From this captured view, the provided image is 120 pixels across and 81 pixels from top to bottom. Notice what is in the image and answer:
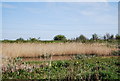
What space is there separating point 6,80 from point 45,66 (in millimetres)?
1525

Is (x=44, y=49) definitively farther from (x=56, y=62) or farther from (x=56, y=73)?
(x=56, y=73)

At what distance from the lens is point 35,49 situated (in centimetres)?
945

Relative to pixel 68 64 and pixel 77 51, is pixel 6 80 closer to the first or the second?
pixel 68 64

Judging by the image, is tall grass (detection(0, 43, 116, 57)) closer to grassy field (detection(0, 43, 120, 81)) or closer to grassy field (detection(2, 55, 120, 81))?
grassy field (detection(0, 43, 120, 81))

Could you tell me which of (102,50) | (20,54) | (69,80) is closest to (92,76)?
(69,80)

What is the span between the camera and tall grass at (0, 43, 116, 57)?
9.09m

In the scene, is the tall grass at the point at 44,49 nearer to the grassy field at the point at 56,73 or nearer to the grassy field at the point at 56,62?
the grassy field at the point at 56,62

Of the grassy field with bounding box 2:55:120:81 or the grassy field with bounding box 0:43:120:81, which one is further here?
the grassy field with bounding box 0:43:120:81

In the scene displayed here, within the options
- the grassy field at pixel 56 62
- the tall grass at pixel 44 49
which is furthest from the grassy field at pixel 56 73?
the tall grass at pixel 44 49

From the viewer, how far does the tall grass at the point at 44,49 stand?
909 centimetres

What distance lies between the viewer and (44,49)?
9617mm

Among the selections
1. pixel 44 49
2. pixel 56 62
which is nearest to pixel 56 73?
pixel 56 62

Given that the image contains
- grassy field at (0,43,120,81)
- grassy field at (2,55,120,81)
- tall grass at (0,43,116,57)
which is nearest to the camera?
grassy field at (2,55,120,81)

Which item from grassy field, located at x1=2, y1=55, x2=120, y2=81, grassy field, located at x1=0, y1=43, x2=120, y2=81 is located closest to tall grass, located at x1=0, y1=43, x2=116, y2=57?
grassy field, located at x1=0, y1=43, x2=120, y2=81
